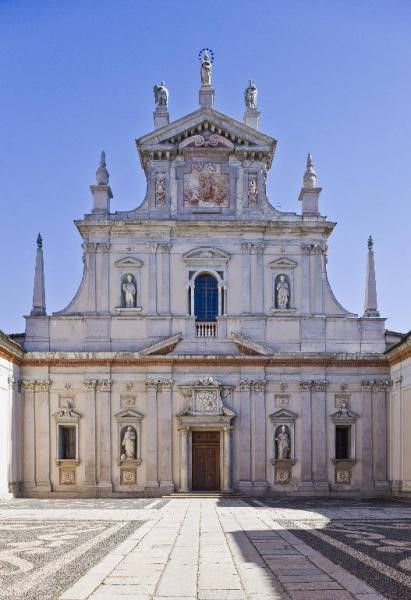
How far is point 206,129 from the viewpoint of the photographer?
39156 mm

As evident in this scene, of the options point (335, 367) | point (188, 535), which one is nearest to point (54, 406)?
point (335, 367)

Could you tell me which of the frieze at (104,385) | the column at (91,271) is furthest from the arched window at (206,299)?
the frieze at (104,385)

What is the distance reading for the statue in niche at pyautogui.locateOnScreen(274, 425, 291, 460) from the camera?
3758 centimetres

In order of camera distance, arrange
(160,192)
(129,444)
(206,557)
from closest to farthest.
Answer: (206,557)
(129,444)
(160,192)

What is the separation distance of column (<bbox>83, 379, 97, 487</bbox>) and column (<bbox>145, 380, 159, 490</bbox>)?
2346mm

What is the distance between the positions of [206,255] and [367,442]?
36.1 feet

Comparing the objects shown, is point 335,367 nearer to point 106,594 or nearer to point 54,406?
point 54,406

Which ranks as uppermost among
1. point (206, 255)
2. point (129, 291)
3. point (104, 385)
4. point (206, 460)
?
point (206, 255)

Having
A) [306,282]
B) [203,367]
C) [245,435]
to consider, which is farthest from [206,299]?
[245,435]

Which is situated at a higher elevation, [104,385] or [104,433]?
[104,385]

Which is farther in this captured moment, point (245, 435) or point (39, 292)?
point (39, 292)

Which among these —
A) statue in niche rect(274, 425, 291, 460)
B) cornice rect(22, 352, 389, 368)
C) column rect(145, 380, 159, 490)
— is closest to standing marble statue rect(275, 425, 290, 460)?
statue in niche rect(274, 425, 291, 460)

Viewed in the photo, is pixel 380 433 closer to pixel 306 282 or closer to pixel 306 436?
pixel 306 436

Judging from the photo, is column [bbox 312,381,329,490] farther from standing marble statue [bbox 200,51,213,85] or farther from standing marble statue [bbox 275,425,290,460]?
standing marble statue [bbox 200,51,213,85]
